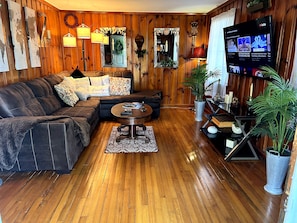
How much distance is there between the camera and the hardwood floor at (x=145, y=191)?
6.16 ft

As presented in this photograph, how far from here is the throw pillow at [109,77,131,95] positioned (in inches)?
196

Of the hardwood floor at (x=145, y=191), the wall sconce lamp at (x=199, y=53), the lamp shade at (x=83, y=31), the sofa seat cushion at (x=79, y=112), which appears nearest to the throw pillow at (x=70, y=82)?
the sofa seat cushion at (x=79, y=112)

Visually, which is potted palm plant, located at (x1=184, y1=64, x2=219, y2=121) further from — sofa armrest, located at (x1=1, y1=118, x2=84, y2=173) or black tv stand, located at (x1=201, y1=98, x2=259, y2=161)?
sofa armrest, located at (x1=1, y1=118, x2=84, y2=173)

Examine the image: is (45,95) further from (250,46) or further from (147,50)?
(250,46)

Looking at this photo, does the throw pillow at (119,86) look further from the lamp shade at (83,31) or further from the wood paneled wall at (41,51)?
the wood paneled wall at (41,51)

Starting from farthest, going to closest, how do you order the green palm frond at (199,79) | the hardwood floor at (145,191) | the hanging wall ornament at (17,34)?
the green palm frond at (199,79) < the hanging wall ornament at (17,34) < the hardwood floor at (145,191)

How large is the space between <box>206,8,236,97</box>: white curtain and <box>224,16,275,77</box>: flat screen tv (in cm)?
45

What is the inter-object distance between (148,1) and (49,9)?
2148mm

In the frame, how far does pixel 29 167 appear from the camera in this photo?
245 centimetres

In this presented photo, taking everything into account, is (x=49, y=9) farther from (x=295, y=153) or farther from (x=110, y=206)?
(x=295, y=153)

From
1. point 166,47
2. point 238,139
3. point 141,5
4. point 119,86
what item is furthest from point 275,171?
point 166,47

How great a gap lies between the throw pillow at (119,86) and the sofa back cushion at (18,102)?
6.53 ft

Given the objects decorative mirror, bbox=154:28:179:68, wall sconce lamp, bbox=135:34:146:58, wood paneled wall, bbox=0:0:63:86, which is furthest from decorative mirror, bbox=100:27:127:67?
wood paneled wall, bbox=0:0:63:86

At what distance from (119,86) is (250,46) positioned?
291 centimetres
